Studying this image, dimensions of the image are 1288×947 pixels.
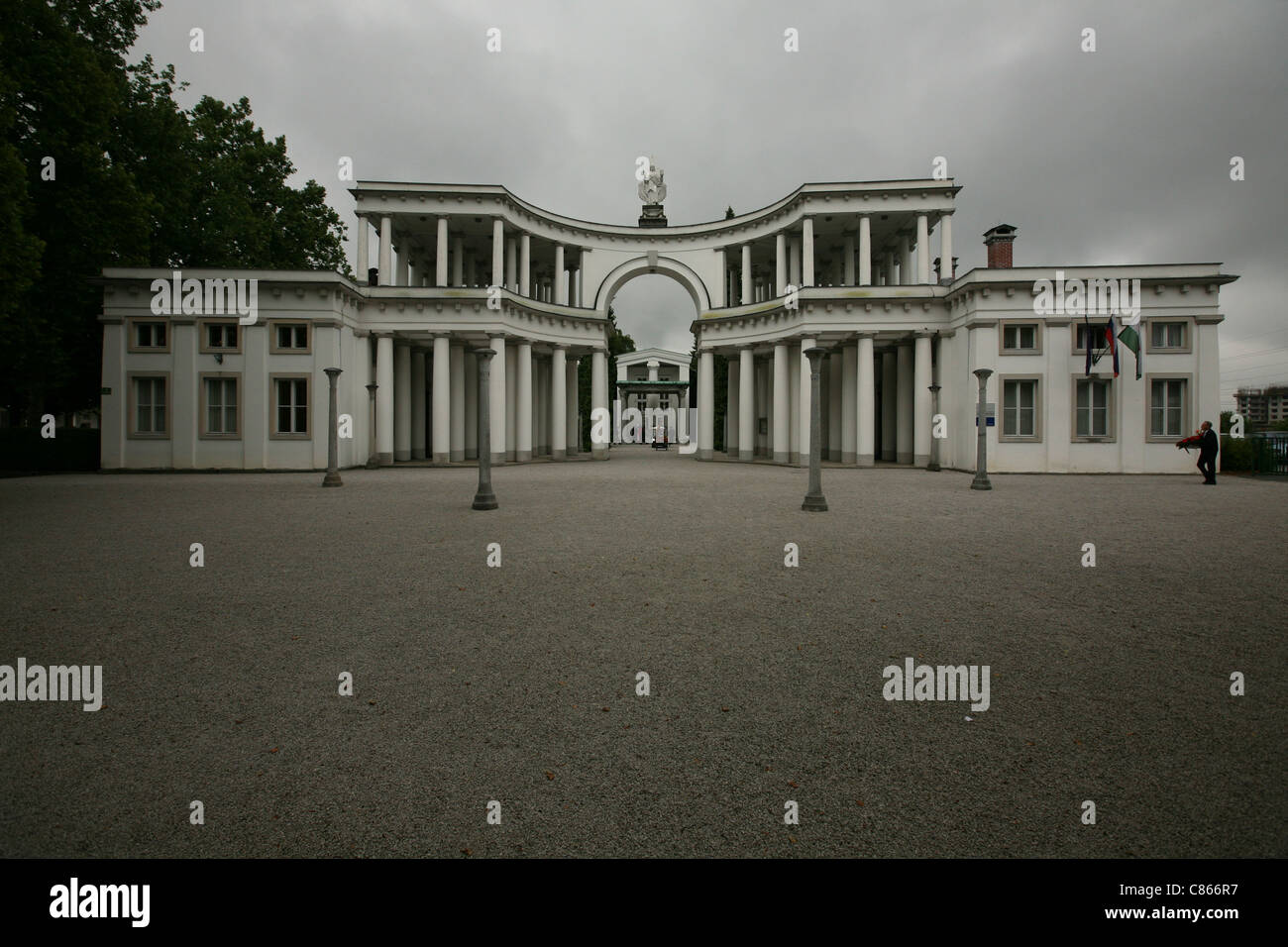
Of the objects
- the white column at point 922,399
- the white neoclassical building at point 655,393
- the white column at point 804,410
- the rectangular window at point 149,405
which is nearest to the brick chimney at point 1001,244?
the white column at point 922,399

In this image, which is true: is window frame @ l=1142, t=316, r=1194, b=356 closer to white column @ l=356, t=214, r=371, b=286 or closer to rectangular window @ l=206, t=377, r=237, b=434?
white column @ l=356, t=214, r=371, b=286

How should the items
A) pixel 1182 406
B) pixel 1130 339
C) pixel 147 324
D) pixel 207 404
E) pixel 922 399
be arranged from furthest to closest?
pixel 922 399 → pixel 207 404 → pixel 147 324 → pixel 1182 406 → pixel 1130 339

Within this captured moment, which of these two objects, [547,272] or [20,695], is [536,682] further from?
[547,272]

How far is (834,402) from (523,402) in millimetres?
18133

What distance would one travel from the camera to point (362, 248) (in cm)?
3350

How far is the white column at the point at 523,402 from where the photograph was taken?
114 ft

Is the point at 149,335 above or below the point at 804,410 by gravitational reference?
above

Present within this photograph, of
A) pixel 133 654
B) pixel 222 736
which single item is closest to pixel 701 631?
pixel 222 736

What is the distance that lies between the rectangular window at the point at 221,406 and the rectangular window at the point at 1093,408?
3764 cm

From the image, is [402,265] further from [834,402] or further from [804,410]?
[834,402]

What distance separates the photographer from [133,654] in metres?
5.16

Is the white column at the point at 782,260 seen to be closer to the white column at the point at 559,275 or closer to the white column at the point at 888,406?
the white column at the point at 888,406

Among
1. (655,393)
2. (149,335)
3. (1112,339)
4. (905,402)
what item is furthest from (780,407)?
(655,393)

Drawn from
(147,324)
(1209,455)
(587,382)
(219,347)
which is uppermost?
(587,382)
